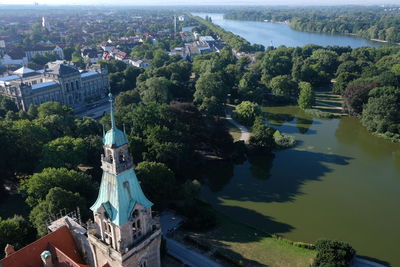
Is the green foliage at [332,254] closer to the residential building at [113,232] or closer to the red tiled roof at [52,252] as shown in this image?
the residential building at [113,232]

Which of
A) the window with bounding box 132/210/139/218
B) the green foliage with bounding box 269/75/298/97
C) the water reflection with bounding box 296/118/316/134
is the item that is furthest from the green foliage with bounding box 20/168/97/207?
the green foliage with bounding box 269/75/298/97

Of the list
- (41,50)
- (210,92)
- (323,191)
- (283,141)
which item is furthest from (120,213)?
(41,50)

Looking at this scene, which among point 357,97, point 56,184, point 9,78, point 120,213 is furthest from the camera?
point 9,78

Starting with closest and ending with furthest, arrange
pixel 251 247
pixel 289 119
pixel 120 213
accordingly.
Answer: pixel 120 213 → pixel 251 247 → pixel 289 119

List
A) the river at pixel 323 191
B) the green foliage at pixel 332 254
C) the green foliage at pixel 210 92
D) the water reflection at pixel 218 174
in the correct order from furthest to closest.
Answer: the green foliage at pixel 210 92, the water reflection at pixel 218 174, the river at pixel 323 191, the green foliage at pixel 332 254

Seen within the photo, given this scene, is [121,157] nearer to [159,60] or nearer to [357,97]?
[357,97]

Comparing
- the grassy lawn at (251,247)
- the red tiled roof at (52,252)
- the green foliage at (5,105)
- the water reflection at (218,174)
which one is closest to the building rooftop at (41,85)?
the green foliage at (5,105)

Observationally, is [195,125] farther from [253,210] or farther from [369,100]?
[369,100]
